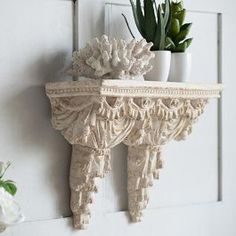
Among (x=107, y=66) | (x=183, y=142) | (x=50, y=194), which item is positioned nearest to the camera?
(x=107, y=66)

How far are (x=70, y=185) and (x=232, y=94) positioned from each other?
563 millimetres

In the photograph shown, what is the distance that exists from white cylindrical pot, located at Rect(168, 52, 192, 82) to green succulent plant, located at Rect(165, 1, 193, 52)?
2 centimetres

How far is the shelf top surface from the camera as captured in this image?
111cm

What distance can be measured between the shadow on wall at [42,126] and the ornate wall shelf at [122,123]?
30mm

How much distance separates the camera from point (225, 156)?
5.05ft

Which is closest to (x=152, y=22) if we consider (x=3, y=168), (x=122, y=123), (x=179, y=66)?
(x=179, y=66)

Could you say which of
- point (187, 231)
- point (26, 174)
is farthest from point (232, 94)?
point (26, 174)

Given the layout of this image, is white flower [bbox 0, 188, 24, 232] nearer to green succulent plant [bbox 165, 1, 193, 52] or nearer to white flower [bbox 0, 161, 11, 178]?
white flower [bbox 0, 161, 11, 178]

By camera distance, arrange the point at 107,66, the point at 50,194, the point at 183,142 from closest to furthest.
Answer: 1. the point at 107,66
2. the point at 50,194
3. the point at 183,142

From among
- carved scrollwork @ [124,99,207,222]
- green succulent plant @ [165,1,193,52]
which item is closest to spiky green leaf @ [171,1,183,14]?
green succulent plant @ [165,1,193,52]

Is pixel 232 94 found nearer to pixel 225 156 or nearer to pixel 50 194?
pixel 225 156

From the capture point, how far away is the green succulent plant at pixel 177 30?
1.28 meters

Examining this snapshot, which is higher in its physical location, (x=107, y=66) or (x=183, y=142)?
(x=107, y=66)

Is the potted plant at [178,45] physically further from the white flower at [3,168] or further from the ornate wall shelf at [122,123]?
the white flower at [3,168]
